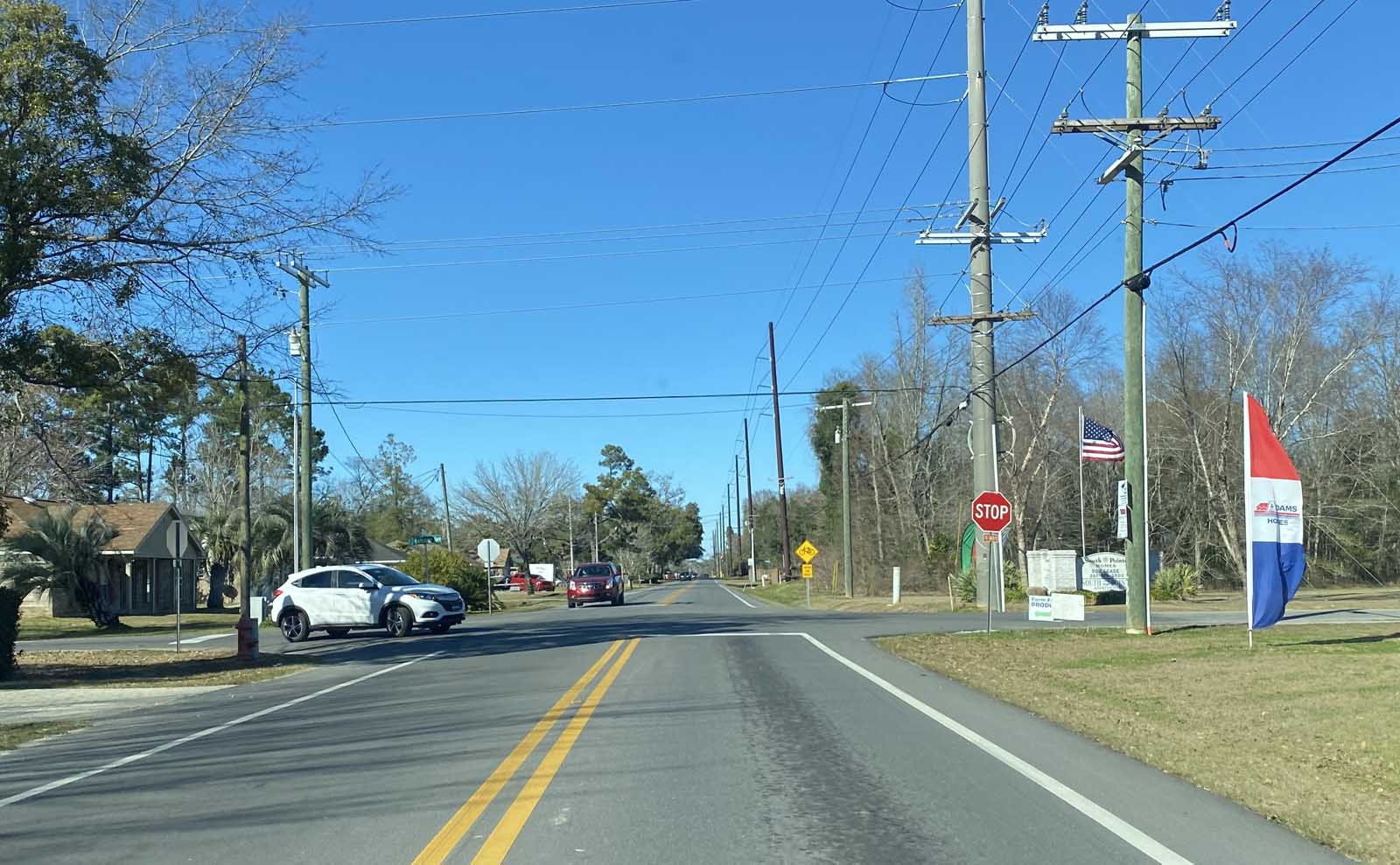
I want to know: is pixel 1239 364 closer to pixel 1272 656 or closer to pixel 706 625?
pixel 706 625

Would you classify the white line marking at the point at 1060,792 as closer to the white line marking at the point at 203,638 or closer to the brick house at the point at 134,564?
the white line marking at the point at 203,638

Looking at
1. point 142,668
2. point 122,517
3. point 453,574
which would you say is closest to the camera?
point 142,668

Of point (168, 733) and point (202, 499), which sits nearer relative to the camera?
point (168, 733)

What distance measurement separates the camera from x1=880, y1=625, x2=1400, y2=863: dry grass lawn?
8.00 meters

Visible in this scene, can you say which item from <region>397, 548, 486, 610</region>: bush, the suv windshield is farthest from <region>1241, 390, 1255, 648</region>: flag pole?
<region>397, 548, 486, 610</region>: bush

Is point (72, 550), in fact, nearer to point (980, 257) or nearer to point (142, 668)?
point (142, 668)

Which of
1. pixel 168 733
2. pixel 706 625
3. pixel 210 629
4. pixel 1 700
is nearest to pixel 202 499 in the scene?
pixel 210 629

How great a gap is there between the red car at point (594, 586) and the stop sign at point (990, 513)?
90.7 feet

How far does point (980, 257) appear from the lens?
104 feet

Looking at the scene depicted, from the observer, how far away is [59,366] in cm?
1862

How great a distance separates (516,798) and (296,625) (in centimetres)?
2106

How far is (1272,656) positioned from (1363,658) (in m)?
1.18

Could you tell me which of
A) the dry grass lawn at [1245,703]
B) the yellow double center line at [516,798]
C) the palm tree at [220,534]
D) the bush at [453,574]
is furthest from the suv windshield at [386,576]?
the palm tree at [220,534]

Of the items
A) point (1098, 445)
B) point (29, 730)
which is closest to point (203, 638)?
point (29, 730)
